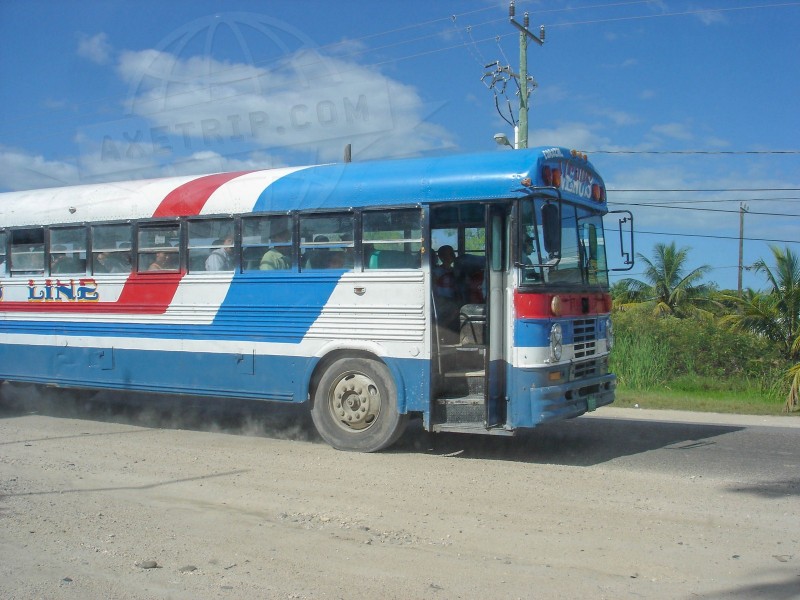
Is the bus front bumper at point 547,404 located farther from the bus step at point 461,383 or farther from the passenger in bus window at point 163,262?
the passenger in bus window at point 163,262

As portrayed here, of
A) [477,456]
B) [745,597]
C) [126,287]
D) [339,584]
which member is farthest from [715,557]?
[126,287]

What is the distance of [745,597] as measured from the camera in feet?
15.6

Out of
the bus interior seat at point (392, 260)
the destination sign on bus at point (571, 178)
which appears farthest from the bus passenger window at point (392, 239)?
the destination sign on bus at point (571, 178)

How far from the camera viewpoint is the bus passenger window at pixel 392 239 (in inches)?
340

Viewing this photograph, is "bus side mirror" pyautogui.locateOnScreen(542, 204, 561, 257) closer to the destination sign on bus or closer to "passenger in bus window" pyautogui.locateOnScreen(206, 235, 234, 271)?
the destination sign on bus

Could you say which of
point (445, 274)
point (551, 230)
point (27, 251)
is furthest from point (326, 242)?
point (27, 251)

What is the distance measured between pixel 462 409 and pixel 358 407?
120 centimetres

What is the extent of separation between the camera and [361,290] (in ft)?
29.1

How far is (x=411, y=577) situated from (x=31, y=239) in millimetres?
8604

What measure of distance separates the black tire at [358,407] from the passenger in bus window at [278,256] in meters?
1.27

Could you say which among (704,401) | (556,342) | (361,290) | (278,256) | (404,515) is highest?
(278,256)

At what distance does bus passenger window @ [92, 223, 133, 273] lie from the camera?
1055 centimetres

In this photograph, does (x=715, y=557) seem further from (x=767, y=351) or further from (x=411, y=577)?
(x=767, y=351)

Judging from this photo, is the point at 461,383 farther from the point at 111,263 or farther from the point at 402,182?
the point at 111,263
